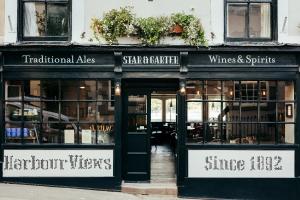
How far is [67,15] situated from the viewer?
12859 millimetres

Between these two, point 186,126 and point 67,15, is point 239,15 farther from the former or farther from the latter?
point 67,15

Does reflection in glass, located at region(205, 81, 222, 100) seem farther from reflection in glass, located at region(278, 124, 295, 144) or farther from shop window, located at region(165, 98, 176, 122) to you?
shop window, located at region(165, 98, 176, 122)

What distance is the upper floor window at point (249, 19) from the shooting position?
12898 mm

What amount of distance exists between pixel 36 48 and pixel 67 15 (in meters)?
1.14

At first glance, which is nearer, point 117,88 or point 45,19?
point 117,88

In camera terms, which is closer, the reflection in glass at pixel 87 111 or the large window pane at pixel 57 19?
the reflection in glass at pixel 87 111

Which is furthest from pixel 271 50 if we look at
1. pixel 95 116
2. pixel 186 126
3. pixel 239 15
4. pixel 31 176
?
pixel 31 176

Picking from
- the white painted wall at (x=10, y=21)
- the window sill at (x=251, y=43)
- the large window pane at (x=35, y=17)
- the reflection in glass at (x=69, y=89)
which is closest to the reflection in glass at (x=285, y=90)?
the window sill at (x=251, y=43)

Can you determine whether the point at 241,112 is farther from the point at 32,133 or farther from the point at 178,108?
the point at 32,133

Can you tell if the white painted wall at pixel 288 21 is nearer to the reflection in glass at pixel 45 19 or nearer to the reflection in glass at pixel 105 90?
the reflection in glass at pixel 105 90

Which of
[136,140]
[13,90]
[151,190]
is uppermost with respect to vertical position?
[13,90]

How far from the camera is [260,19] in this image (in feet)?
42.6

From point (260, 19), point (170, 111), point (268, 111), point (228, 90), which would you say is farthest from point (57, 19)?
point (170, 111)

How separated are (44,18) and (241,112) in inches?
207
